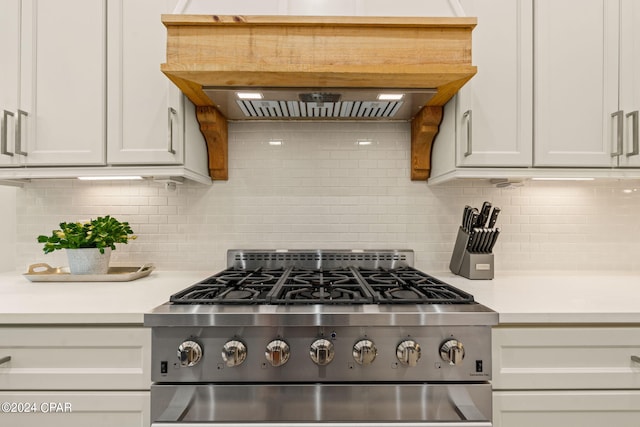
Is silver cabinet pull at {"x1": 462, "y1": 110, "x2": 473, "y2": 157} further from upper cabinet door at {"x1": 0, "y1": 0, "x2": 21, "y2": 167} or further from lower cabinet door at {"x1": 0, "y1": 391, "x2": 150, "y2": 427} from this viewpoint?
upper cabinet door at {"x1": 0, "y1": 0, "x2": 21, "y2": 167}

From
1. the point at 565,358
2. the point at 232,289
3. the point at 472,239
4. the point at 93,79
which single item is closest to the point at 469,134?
the point at 472,239

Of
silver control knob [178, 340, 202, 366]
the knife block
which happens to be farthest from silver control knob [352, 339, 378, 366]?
the knife block

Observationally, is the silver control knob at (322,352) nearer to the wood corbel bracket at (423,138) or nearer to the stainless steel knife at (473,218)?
the stainless steel knife at (473,218)

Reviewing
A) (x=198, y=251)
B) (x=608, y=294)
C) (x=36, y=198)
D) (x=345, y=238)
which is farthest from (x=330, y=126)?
(x=36, y=198)

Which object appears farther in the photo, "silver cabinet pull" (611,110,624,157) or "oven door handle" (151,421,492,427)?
"silver cabinet pull" (611,110,624,157)

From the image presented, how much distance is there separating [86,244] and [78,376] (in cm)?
71

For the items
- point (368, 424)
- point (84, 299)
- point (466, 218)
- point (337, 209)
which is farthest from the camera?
point (337, 209)

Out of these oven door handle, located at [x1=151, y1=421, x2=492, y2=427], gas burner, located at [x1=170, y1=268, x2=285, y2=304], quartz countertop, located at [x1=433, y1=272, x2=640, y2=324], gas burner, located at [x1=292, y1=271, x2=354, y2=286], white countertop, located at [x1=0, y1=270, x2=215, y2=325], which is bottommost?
oven door handle, located at [x1=151, y1=421, x2=492, y2=427]

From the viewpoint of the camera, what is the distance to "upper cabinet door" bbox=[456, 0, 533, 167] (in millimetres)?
1535

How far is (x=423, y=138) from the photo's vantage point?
1.76 m

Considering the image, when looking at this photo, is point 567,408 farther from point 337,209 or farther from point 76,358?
point 76,358

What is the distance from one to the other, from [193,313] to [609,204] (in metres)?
2.05

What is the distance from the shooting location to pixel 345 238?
189 centimetres

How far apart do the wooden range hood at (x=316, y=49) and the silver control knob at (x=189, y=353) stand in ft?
3.07
